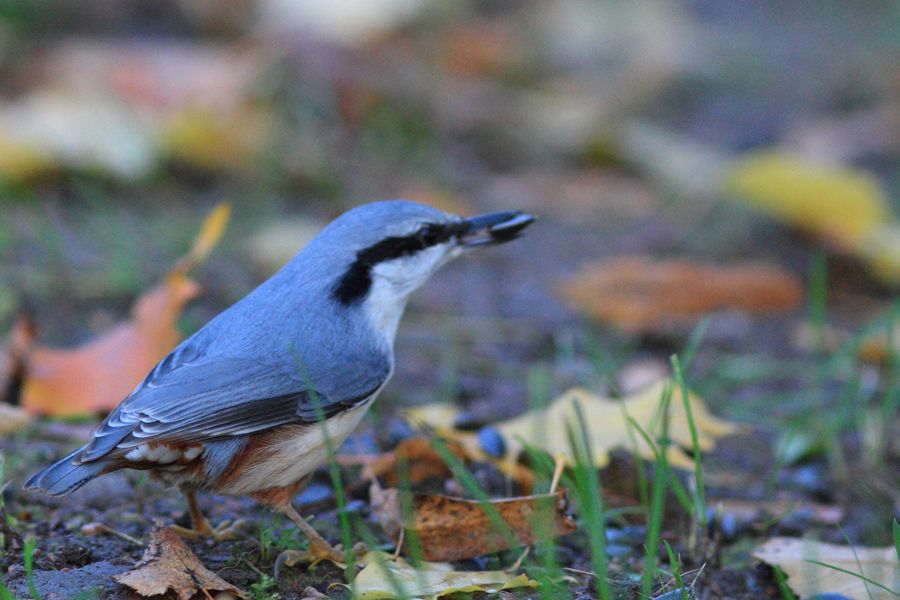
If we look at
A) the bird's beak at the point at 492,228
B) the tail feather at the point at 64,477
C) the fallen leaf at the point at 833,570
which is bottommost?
the fallen leaf at the point at 833,570

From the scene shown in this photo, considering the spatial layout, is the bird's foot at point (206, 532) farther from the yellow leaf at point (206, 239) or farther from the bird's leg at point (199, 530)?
the yellow leaf at point (206, 239)

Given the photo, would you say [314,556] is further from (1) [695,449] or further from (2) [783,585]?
(2) [783,585]

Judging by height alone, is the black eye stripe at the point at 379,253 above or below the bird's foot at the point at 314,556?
above

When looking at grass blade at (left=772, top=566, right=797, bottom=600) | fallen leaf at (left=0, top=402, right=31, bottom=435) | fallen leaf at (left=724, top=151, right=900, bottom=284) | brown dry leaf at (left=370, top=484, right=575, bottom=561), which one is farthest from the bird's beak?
fallen leaf at (left=724, top=151, right=900, bottom=284)

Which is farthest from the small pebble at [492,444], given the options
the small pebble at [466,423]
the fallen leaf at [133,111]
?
the fallen leaf at [133,111]

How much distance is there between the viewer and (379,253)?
11.5ft

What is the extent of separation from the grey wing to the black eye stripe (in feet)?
1.22

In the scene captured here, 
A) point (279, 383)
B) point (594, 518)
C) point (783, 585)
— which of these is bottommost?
point (783, 585)

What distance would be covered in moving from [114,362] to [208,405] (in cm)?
106

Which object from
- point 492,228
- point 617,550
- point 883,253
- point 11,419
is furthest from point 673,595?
point 883,253

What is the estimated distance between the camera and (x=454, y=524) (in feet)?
10.0

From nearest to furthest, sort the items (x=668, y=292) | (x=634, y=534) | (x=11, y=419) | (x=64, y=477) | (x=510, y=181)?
(x=64, y=477) < (x=634, y=534) < (x=11, y=419) < (x=668, y=292) < (x=510, y=181)

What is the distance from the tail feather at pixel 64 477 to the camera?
280 cm

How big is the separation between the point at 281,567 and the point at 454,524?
1.56ft
